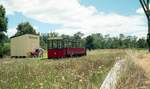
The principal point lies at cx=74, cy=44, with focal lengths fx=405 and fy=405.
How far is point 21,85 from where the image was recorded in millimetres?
6215

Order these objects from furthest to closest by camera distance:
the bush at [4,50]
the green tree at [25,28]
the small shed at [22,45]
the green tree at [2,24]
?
1. the green tree at [25,28]
2. the green tree at [2,24]
3. the bush at [4,50]
4. the small shed at [22,45]

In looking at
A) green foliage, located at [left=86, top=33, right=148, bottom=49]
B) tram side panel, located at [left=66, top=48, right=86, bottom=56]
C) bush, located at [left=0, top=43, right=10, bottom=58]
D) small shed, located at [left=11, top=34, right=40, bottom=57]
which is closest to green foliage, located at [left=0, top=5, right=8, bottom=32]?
bush, located at [left=0, top=43, right=10, bottom=58]

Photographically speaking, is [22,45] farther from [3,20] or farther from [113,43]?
[113,43]

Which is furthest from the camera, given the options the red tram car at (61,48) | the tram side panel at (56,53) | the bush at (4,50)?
the bush at (4,50)

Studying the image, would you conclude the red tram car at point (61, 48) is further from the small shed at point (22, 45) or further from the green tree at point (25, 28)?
the green tree at point (25, 28)

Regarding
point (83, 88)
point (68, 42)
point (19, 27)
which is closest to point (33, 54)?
point (68, 42)

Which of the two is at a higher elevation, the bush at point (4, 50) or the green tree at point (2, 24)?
the green tree at point (2, 24)

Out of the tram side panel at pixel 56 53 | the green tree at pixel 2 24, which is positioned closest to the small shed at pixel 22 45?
the green tree at pixel 2 24

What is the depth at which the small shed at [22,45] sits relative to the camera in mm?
57344

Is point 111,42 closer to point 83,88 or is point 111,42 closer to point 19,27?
point 19,27

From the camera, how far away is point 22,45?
57875 millimetres

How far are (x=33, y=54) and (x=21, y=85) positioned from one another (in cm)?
5038

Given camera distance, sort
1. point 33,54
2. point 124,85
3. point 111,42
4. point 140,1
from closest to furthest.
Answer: point 124,85, point 140,1, point 33,54, point 111,42

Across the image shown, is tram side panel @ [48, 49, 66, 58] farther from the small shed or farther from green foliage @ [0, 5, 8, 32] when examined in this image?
green foliage @ [0, 5, 8, 32]
